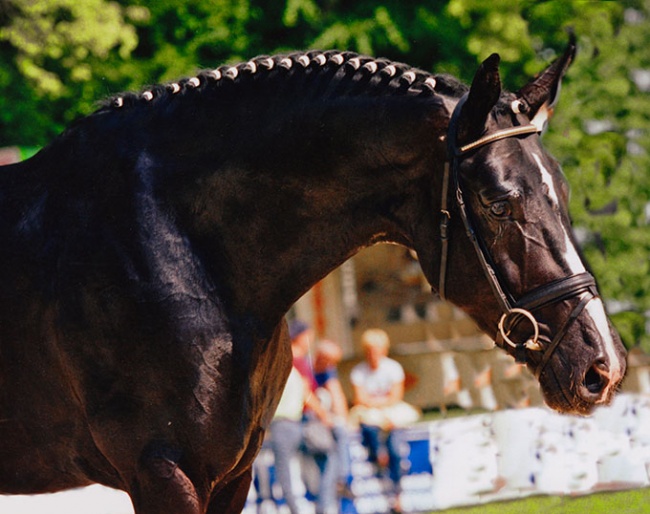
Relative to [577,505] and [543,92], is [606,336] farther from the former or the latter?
[577,505]

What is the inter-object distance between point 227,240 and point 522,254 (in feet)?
3.45

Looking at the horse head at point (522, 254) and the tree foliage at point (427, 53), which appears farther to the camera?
the tree foliage at point (427, 53)

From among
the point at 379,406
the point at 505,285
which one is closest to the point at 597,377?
the point at 505,285

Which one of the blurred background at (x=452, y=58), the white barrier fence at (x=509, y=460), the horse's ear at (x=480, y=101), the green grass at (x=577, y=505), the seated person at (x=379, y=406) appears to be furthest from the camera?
the blurred background at (x=452, y=58)

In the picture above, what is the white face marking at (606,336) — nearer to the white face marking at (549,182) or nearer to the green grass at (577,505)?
the white face marking at (549,182)

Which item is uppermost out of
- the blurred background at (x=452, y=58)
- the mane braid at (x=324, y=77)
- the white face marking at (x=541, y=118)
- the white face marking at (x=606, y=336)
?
the blurred background at (x=452, y=58)

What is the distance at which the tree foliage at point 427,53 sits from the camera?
13.6 meters

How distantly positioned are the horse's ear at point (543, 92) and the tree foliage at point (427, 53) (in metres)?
9.82

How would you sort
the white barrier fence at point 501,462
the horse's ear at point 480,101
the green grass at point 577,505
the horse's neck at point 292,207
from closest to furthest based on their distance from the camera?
the horse's ear at point 480,101 → the horse's neck at point 292,207 → the green grass at point 577,505 → the white barrier fence at point 501,462

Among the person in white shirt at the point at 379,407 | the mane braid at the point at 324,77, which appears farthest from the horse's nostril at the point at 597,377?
the person in white shirt at the point at 379,407

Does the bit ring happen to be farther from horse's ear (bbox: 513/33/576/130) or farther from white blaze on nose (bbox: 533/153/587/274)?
horse's ear (bbox: 513/33/576/130)

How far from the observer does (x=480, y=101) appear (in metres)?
3.55

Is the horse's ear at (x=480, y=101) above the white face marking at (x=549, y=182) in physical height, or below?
above

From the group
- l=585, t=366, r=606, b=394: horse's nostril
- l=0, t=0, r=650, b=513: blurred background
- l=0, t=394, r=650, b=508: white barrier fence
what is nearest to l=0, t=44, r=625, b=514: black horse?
l=585, t=366, r=606, b=394: horse's nostril
